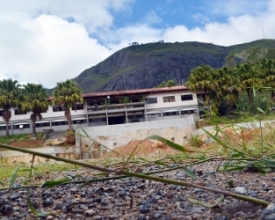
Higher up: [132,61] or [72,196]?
[132,61]

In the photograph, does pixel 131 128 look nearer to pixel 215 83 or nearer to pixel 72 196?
pixel 215 83

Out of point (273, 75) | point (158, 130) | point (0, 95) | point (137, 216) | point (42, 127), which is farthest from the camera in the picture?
point (42, 127)

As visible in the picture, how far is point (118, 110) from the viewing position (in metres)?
34.6

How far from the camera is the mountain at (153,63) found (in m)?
104

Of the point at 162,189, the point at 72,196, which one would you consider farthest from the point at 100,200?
the point at 162,189

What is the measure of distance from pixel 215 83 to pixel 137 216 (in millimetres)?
30335

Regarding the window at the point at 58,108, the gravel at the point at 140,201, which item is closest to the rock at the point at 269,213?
the gravel at the point at 140,201

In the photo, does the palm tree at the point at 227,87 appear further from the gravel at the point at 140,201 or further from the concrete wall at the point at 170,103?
the gravel at the point at 140,201

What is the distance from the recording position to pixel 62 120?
35.7 meters

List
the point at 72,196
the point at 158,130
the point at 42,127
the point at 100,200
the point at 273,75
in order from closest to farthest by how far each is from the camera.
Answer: the point at 100,200
the point at 72,196
the point at 158,130
the point at 273,75
the point at 42,127

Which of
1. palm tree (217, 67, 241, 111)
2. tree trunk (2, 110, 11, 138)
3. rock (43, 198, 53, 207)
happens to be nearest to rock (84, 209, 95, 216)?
rock (43, 198, 53, 207)

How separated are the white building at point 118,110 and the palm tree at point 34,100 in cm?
235

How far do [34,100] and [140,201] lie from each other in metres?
31.6

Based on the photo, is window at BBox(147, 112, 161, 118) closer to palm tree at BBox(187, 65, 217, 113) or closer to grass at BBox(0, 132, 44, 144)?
palm tree at BBox(187, 65, 217, 113)
